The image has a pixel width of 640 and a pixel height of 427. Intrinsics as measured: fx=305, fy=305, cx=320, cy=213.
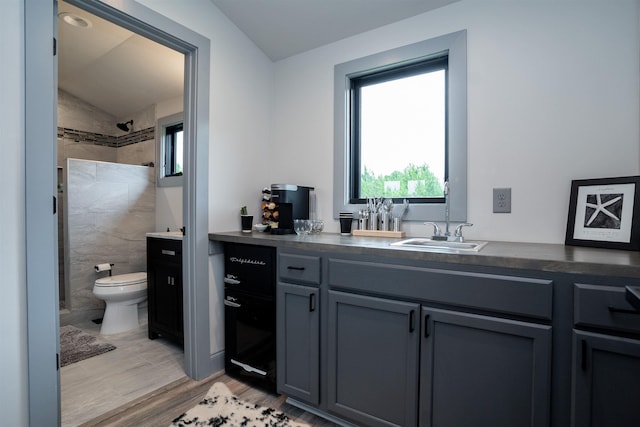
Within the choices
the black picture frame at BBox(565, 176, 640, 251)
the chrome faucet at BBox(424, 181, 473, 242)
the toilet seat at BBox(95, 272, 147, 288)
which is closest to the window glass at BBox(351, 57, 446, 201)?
the chrome faucet at BBox(424, 181, 473, 242)

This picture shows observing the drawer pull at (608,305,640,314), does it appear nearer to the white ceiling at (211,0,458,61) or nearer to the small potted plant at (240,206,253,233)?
the white ceiling at (211,0,458,61)

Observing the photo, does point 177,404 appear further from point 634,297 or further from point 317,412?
point 634,297

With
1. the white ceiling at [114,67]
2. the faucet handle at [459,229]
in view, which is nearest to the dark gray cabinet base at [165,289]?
the white ceiling at [114,67]

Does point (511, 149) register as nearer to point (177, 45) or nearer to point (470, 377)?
point (470, 377)

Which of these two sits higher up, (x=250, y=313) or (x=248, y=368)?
(x=250, y=313)

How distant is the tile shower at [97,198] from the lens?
10.2 ft

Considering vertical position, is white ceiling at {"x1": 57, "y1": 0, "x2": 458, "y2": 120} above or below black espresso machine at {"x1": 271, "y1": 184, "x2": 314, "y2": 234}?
above

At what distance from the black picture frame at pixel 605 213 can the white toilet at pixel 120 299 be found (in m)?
3.26

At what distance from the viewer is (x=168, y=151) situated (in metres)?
3.58

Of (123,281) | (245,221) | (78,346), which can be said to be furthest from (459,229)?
(78,346)

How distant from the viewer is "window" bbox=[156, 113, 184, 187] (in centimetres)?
353

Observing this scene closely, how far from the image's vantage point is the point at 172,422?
5.16 ft

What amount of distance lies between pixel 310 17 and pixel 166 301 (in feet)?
7.90

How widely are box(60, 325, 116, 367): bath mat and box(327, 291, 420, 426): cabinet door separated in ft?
6.52
